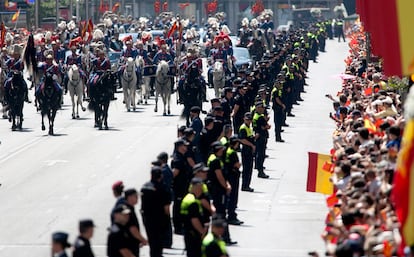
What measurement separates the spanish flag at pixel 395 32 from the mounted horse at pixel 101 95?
2505 cm

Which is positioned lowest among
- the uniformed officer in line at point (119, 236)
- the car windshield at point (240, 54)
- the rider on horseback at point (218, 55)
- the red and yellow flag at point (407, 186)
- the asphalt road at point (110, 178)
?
the asphalt road at point (110, 178)

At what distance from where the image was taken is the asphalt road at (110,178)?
27438mm

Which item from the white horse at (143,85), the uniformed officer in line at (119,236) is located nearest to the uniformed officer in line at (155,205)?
the uniformed officer in line at (119,236)

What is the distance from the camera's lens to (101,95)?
46125 mm

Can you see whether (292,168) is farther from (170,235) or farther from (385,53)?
(385,53)

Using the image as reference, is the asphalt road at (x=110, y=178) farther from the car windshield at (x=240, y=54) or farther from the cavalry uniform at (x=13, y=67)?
the car windshield at (x=240, y=54)

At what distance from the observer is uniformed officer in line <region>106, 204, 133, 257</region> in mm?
20422

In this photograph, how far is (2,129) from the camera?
47.3 m

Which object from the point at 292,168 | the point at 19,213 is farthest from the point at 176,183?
the point at 292,168

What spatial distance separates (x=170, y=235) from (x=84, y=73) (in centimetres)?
2712

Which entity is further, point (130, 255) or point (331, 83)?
point (331, 83)

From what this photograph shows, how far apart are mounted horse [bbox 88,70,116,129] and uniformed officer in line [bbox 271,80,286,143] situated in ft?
18.8

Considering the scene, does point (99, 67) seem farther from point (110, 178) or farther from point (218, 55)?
point (218, 55)

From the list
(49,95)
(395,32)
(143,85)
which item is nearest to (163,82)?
(143,85)
